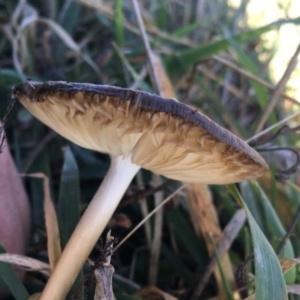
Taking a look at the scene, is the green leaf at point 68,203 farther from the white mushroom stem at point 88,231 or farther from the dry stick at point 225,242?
the dry stick at point 225,242

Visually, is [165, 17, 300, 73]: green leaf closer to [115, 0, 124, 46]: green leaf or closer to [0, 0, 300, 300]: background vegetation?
[0, 0, 300, 300]: background vegetation

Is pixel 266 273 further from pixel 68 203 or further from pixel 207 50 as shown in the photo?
pixel 207 50

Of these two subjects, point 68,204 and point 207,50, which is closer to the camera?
point 68,204

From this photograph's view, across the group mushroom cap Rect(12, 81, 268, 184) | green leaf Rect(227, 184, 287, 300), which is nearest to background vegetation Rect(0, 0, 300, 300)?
green leaf Rect(227, 184, 287, 300)

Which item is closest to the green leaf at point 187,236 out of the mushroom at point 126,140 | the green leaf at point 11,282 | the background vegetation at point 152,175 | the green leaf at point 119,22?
the background vegetation at point 152,175

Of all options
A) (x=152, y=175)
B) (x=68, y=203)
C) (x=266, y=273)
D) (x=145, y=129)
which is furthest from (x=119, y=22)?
(x=266, y=273)

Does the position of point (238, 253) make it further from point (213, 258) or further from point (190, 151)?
point (190, 151)
